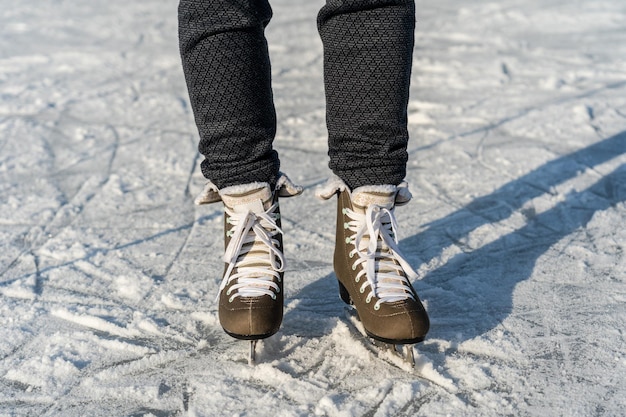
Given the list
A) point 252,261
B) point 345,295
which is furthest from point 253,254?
point 345,295

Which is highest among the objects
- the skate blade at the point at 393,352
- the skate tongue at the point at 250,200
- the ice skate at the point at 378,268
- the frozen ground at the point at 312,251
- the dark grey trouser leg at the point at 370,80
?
the dark grey trouser leg at the point at 370,80

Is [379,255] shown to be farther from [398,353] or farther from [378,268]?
[398,353]

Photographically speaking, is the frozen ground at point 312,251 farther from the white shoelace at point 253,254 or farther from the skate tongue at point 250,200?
the skate tongue at point 250,200

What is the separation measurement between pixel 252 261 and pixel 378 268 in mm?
275

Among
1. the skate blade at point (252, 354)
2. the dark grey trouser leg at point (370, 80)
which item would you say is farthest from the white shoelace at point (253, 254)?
the dark grey trouser leg at point (370, 80)

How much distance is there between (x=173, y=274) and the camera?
1938 millimetres

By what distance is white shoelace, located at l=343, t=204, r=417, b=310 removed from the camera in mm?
1453

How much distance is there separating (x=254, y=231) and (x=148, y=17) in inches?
195

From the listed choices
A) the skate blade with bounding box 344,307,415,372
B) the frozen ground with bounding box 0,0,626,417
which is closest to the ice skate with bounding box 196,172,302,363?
the frozen ground with bounding box 0,0,626,417

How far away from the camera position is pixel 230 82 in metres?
1.41

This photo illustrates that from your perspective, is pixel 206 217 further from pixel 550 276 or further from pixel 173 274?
pixel 550 276

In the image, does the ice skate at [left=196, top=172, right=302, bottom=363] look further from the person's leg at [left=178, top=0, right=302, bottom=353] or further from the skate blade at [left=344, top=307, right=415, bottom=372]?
the skate blade at [left=344, top=307, right=415, bottom=372]

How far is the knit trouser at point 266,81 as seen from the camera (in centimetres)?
140

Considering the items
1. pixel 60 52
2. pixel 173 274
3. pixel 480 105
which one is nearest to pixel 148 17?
pixel 60 52
